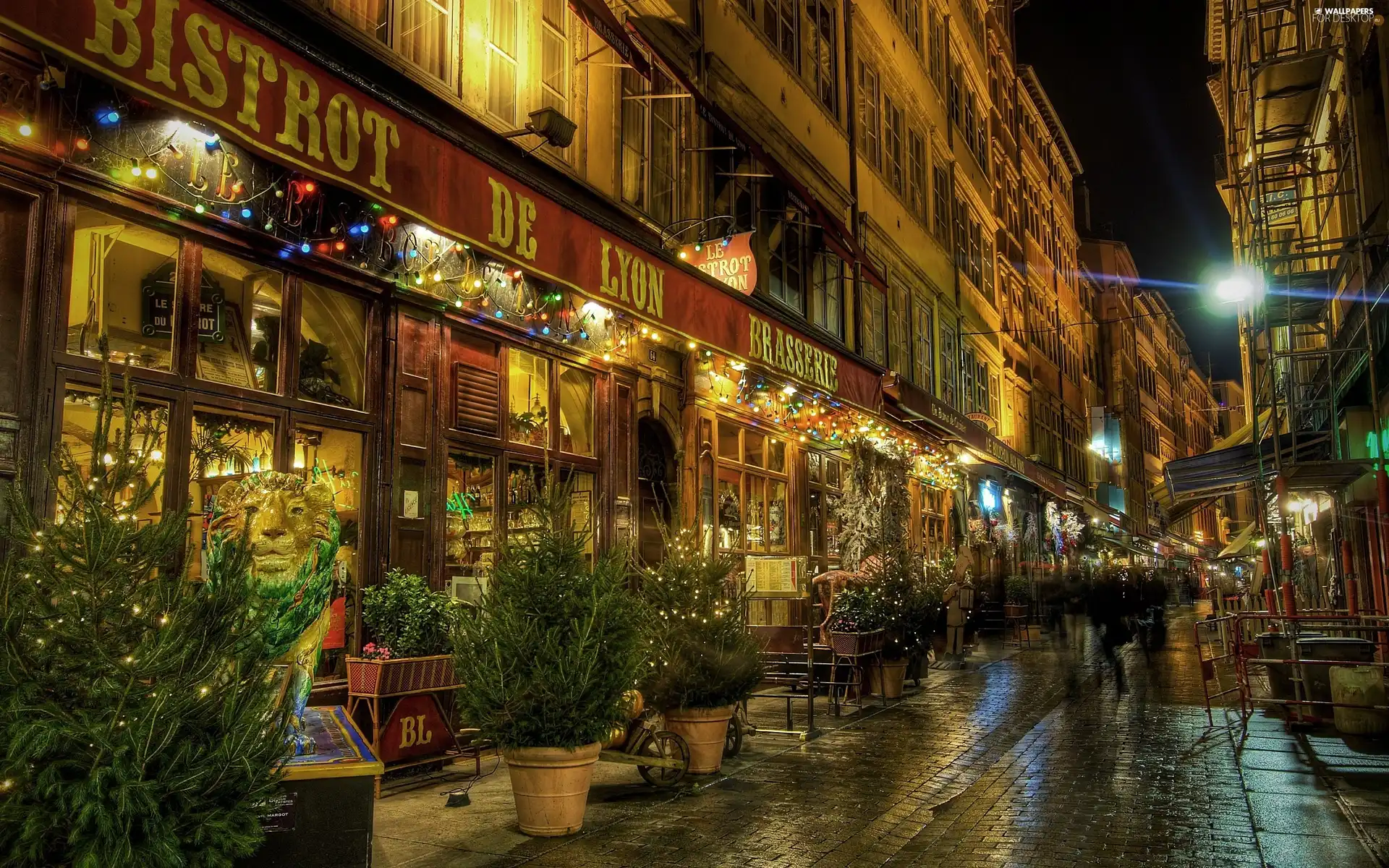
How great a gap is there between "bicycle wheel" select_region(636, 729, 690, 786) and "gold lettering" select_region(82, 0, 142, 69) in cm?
587

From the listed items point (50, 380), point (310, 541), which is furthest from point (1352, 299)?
point (50, 380)

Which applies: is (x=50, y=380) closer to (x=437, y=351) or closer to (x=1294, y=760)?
(x=437, y=351)

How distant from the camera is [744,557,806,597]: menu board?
13430mm

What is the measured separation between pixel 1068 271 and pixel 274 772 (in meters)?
52.7

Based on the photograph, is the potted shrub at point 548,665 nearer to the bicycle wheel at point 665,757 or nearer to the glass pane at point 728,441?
the bicycle wheel at point 665,757

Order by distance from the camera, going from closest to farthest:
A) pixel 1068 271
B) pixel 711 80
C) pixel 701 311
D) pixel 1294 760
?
pixel 1294 760 → pixel 701 311 → pixel 711 80 → pixel 1068 271

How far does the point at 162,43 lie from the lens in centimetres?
610

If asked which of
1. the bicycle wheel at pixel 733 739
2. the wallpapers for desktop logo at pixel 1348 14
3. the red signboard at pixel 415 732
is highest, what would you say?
the wallpapers for desktop logo at pixel 1348 14

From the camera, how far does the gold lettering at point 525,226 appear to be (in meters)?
9.21

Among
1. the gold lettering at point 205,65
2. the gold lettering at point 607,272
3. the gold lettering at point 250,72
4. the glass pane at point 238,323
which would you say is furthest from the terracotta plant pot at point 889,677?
the gold lettering at point 205,65

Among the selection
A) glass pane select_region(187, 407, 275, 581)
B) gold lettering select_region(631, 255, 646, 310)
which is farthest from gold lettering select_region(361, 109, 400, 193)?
gold lettering select_region(631, 255, 646, 310)

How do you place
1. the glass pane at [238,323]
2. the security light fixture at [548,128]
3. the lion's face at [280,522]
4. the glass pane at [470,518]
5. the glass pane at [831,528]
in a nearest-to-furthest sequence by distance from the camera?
1. the lion's face at [280,522]
2. the glass pane at [238,323]
3. the glass pane at [470,518]
4. the security light fixture at [548,128]
5. the glass pane at [831,528]

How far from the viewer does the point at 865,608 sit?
43.9ft

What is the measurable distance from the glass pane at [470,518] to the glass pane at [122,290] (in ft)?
10.8
